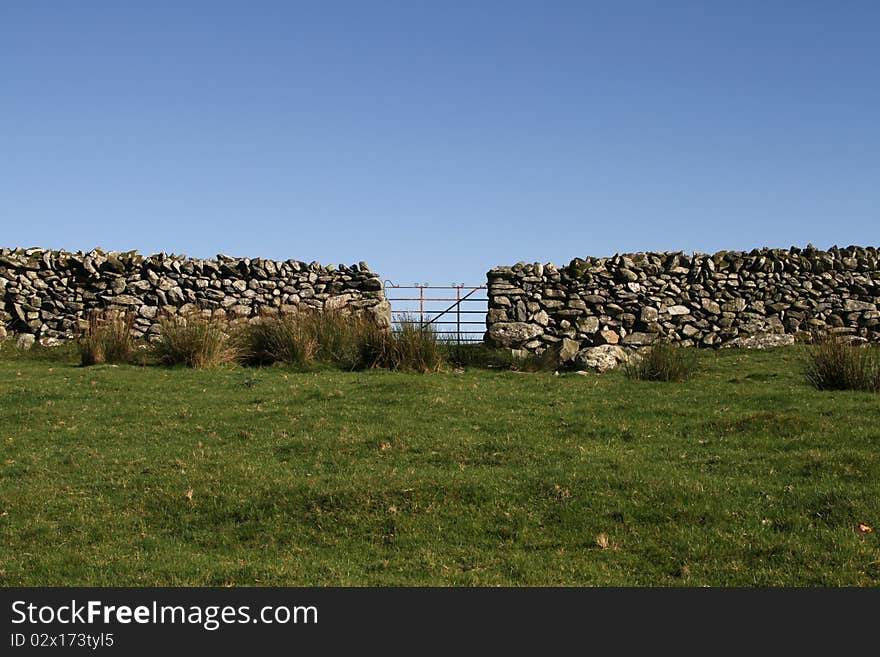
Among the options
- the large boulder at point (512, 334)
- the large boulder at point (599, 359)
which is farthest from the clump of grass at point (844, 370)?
the large boulder at point (512, 334)

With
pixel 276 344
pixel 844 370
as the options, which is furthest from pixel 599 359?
pixel 276 344

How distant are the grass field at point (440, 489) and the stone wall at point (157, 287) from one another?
9229mm

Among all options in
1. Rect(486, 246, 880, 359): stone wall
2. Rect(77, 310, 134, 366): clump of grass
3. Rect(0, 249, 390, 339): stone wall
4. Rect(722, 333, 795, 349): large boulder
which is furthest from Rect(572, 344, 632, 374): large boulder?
Rect(77, 310, 134, 366): clump of grass

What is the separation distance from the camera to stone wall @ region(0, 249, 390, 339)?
22766mm

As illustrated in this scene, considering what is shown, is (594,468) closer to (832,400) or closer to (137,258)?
(832,400)

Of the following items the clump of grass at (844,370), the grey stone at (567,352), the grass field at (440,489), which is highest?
the grey stone at (567,352)

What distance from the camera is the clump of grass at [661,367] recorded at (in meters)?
15.8

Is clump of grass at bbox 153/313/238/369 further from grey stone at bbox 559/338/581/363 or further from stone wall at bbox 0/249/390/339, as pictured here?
grey stone at bbox 559/338/581/363

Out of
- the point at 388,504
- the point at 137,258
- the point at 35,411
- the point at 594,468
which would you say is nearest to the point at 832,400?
the point at 594,468

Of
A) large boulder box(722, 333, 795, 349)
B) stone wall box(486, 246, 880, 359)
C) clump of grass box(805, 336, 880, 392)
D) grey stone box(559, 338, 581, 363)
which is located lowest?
clump of grass box(805, 336, 880, 392)

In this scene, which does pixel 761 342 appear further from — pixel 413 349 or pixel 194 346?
pixel 194 346

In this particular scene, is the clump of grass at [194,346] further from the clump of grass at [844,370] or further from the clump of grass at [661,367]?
the clump of grass at [844,370]

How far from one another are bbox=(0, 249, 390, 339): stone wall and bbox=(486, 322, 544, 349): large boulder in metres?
2.91

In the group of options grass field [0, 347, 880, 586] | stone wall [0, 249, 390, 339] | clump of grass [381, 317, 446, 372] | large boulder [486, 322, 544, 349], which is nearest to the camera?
grass field [0, 347, 880, 586]
